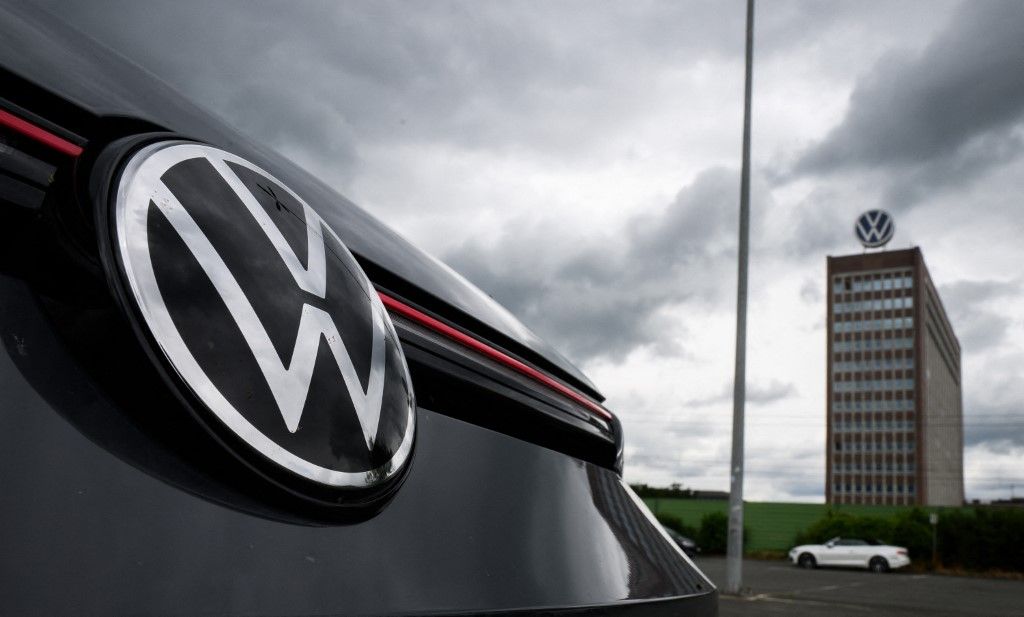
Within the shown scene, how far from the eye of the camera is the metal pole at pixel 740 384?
1146 centimetres

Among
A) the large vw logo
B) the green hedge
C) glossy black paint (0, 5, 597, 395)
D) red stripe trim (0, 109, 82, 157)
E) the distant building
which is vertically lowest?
the green hedge

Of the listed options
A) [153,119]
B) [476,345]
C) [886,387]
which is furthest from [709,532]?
[886,387]

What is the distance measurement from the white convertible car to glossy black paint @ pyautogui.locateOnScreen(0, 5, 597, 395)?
90.3 feet

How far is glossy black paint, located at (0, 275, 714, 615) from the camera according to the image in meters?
0.45

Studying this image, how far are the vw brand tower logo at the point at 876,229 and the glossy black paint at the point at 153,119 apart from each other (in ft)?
248

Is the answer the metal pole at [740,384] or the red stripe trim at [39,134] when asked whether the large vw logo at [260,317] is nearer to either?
the red stripe trim at [39,134]

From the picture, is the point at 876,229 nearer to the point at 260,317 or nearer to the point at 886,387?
the point at 886,387

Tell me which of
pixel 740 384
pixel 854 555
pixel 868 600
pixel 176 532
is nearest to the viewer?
pixel 176 532

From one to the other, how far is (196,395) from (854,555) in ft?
93.4

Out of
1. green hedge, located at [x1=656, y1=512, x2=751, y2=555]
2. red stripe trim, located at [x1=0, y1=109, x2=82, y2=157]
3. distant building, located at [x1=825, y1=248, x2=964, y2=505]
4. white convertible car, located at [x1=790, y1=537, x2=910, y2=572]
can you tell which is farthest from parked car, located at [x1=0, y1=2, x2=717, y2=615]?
distant building, located at [x1=825, y1=248, x2=964, y2=505]

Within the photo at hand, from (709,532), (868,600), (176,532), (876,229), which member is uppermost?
(876,229)

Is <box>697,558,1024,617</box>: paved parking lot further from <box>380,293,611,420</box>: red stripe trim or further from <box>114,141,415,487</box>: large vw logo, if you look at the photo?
<box>114,141,415,487</box>: large vw logo

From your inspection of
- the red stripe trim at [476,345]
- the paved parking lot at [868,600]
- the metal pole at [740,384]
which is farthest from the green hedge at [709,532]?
the red stripe trim at [476,345]

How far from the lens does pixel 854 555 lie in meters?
25.6
